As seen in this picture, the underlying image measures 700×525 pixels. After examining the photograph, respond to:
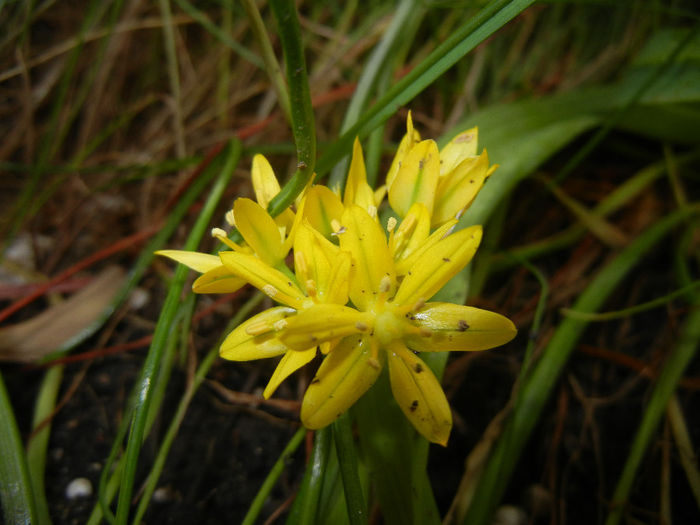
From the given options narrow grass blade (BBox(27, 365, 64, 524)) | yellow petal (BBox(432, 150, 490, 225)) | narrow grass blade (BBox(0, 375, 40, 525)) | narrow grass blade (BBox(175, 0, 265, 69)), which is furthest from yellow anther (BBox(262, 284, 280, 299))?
narrow grass blade (BBox(175, 0, 265, 69))

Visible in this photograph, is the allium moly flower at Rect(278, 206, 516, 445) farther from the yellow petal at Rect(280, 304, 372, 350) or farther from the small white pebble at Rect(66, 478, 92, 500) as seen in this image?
the small white pebble at Rect(66, 478, 92, 500)

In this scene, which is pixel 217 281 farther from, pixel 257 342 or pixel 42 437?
pixel 42 437

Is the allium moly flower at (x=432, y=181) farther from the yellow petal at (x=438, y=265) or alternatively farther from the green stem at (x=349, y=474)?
the green stem at (x=349, y=474)

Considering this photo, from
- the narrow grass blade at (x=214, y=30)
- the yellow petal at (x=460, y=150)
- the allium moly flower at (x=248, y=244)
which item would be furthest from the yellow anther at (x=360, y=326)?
the narrow grass blade at (x=214, y=30)

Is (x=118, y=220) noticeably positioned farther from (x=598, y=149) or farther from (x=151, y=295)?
(x=598, y=149)

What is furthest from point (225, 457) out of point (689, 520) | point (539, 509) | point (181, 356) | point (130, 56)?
point (130, 56)
